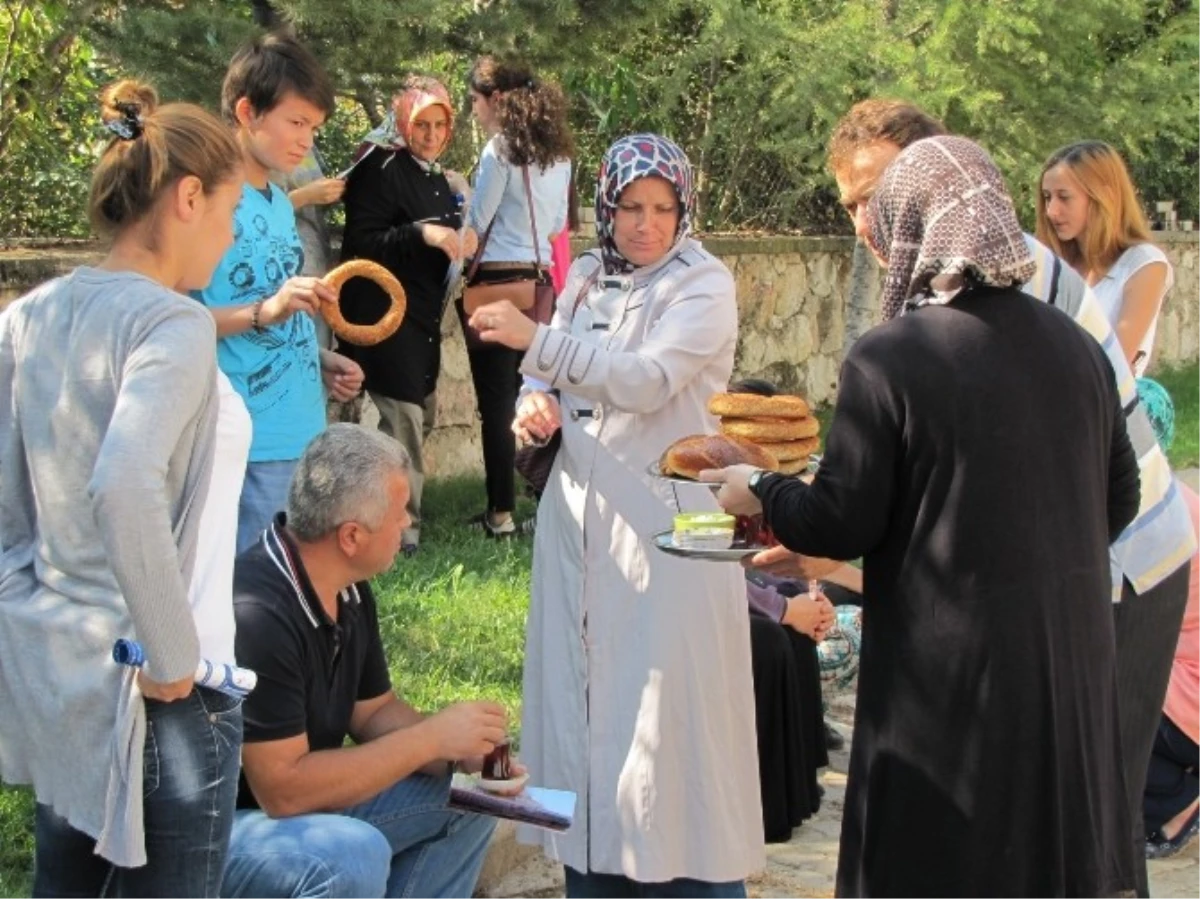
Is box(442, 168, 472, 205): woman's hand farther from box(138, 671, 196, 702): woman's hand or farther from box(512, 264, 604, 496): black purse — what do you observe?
box(138, 671, 196, 702): woman's hand

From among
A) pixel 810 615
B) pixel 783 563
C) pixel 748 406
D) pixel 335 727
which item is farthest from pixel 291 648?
pixel 810 615

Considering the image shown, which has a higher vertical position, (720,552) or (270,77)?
(270,77)

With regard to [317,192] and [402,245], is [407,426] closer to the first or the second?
[402,245]

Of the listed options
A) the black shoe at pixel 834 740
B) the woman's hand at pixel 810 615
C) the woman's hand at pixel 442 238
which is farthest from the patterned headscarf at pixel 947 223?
the woman's hand at pixel 442 238

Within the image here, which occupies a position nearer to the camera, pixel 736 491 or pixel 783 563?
pixel 736 491

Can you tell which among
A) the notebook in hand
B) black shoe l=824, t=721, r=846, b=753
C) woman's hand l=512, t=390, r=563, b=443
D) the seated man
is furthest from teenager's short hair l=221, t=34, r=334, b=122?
black shoe l=824, t=721, r=846, b=753

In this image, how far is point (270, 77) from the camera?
15.4 feet

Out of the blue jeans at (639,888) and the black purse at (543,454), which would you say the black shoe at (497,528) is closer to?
the black purse at (543,454)

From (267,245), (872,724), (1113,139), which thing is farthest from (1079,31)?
(872,724)

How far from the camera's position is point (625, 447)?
4.00 metres

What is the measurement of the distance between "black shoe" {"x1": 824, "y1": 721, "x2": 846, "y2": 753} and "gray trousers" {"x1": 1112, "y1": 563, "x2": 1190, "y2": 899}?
74.0 inches

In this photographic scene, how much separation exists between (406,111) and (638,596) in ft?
11.8

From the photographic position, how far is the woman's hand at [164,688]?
2652mm

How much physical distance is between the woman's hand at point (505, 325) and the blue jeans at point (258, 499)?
103cm
